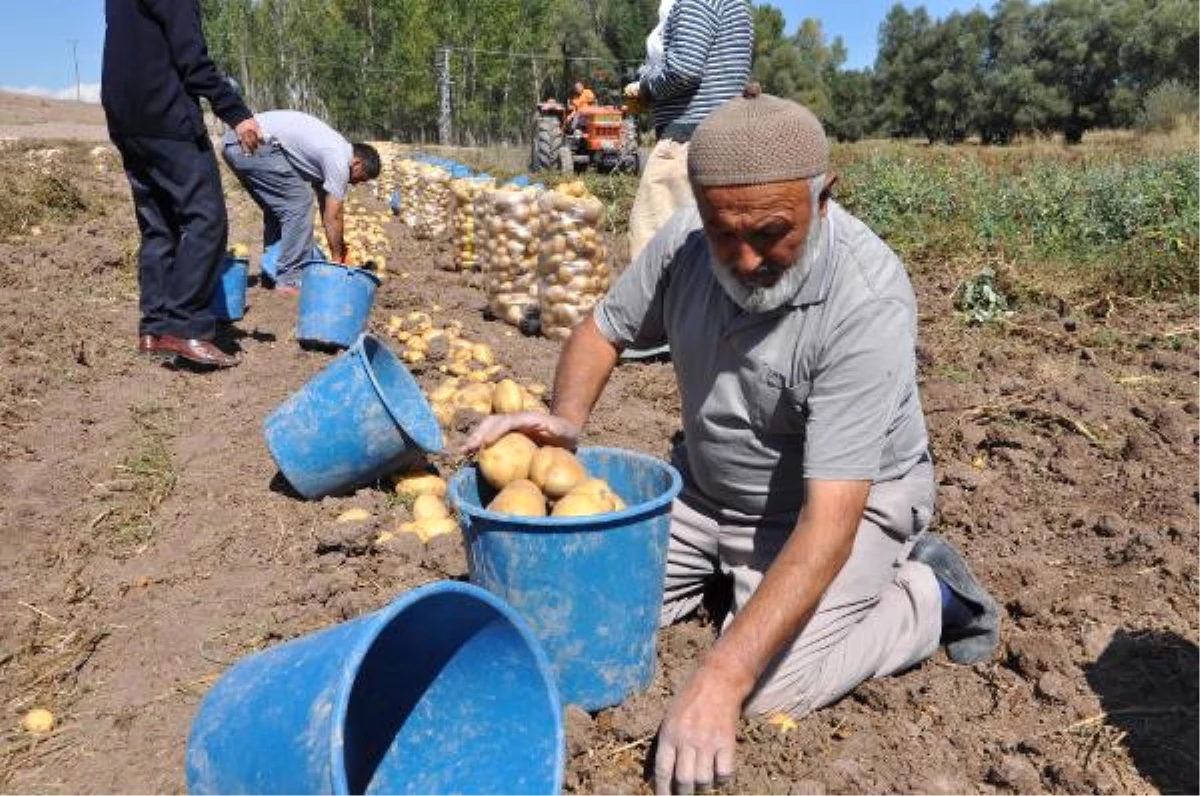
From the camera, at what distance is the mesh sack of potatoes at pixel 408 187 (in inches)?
436

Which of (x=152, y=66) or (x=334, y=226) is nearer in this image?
(x=152, y=66)

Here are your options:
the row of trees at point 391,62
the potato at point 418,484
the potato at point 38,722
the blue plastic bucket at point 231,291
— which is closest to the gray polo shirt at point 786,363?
the potato at point 418,484

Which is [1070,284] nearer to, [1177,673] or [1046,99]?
[1177,673]

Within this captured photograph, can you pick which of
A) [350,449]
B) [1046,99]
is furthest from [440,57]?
[350,449]

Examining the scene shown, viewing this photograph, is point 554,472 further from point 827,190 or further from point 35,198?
point 35,198

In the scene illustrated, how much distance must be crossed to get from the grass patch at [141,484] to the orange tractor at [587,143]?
13169 mm

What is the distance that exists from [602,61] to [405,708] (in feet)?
128

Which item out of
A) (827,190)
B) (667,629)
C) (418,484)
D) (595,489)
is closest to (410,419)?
(418,484)

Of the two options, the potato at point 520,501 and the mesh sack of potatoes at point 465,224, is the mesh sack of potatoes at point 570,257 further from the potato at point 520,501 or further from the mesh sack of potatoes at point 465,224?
the potato at point 520,501

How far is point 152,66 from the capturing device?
4820 mm

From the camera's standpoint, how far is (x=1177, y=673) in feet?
8.43

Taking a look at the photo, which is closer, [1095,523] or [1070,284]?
[1095,523]

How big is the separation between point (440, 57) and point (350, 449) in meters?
33.5

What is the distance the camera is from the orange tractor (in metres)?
17.3
